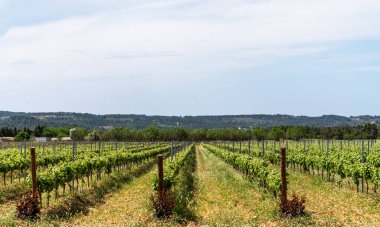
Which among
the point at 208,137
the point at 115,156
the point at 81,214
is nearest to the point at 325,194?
the point at 81,214

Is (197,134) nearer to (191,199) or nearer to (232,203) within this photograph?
(191,199)

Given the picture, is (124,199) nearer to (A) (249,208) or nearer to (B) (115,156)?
(A) (249,208)

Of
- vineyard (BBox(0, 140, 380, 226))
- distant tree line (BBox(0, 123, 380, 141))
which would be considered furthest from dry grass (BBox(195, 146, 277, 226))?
distant tree line (BBox(0, 123, 380, 141))

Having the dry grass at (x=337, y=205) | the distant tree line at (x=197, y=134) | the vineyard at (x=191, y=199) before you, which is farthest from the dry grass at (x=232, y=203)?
the distant tree line at (x=197, y=134)

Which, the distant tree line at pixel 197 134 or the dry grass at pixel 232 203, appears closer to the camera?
the dry grass at pixel 232 203

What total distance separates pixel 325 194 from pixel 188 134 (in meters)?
143

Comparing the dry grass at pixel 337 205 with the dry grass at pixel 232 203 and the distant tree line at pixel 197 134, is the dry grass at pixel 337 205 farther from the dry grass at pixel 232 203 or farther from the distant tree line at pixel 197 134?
the distant tree line at pixel 197 134

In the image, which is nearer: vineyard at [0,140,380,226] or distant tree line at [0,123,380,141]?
vineyard at [0,140,380,226]

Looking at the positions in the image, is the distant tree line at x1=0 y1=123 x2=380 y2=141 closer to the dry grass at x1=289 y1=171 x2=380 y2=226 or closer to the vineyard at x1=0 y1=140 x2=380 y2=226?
the vineyard at x1=0 y1=140 x2=380 y2=226

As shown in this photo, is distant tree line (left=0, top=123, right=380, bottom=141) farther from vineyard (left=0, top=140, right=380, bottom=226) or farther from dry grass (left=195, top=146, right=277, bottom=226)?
dry grass (left=195, top=146, right=277, bottom=226)

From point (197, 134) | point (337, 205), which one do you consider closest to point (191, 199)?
point (337, 205)

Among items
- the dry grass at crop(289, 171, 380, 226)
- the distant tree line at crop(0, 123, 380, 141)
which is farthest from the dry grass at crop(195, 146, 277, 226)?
the distant tree line at crop(0, 123, 380, 141)

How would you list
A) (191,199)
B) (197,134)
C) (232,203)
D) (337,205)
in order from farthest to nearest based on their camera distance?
(197,134)
(191,199)
(232,203)
(337,205)

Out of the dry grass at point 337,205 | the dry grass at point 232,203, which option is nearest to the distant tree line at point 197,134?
the dry grass at point 337,205
